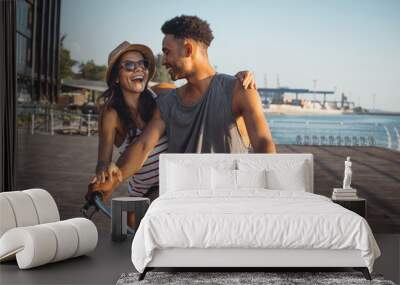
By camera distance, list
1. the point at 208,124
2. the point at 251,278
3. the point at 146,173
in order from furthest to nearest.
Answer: the point at 146,173
the point at 208,124
the point at 251,278

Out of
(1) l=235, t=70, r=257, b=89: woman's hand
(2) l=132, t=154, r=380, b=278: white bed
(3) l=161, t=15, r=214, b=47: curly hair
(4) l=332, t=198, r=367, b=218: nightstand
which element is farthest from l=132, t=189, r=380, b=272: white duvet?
(3) l=161, t=15, r=214, b=47: curly hair

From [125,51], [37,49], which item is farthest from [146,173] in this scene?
[37,49]

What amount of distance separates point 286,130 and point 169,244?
3175 millimetres

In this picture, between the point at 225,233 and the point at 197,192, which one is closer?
the point at 225,233

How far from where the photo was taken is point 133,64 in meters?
8.18

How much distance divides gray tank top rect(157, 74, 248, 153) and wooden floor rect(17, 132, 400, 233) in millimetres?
627

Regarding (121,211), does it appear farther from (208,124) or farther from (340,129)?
(340,129)

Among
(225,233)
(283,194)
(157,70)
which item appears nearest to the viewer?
(225,233)

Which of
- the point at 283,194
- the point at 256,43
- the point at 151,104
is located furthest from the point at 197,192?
the point at 256,43

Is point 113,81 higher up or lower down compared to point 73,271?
higher up

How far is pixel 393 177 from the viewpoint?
8.27 meters

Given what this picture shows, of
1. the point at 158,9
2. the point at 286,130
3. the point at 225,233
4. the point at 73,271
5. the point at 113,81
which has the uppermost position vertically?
the point at 158,9

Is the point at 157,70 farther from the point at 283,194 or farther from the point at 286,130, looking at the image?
the point at 283,194

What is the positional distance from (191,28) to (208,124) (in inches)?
44.9
